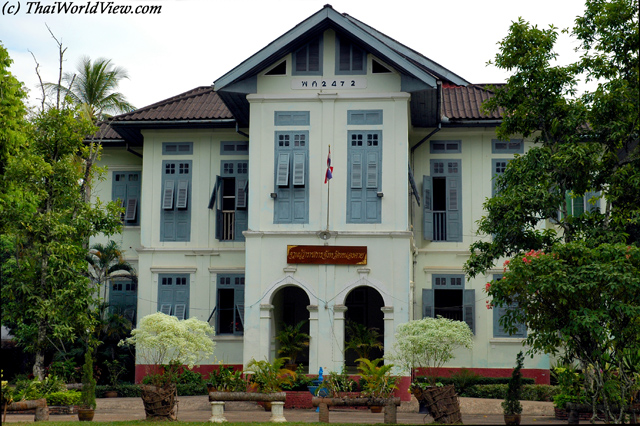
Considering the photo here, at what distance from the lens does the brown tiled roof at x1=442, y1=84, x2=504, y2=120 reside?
961 inches

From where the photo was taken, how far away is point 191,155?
82.5 feet

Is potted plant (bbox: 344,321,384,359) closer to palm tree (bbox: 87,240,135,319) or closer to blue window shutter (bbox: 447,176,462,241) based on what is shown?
blue window shutter (bbox: 447,176,462,241)

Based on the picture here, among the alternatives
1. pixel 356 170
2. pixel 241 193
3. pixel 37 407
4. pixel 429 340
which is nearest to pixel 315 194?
pixel 356 170

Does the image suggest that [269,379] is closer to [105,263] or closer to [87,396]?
[87,396]

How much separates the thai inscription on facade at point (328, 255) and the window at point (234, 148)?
15.7 feet

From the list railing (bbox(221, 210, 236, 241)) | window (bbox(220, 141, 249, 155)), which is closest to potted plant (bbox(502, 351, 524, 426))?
railing (bbox(221, 210, 236, 241))

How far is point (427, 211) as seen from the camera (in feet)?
80.6

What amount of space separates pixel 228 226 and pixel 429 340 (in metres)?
8.84

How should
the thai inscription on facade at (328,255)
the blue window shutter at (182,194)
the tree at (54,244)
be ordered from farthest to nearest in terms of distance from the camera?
the blue window shutter at (182,194) < the thai inscription on facade at (328,255) < the tree at (54,244)

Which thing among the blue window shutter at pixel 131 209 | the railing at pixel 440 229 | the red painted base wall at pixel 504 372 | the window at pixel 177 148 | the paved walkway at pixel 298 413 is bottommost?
the paved walkway at pixel 298 413

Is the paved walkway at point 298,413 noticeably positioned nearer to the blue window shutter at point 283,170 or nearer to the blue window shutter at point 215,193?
the blue window shutter at point 283,170

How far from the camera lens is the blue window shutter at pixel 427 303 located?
955 inches

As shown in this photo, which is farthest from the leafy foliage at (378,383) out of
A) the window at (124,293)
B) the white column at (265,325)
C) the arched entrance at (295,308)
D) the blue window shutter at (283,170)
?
the window at (124,293)

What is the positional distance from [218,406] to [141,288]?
362 inches
